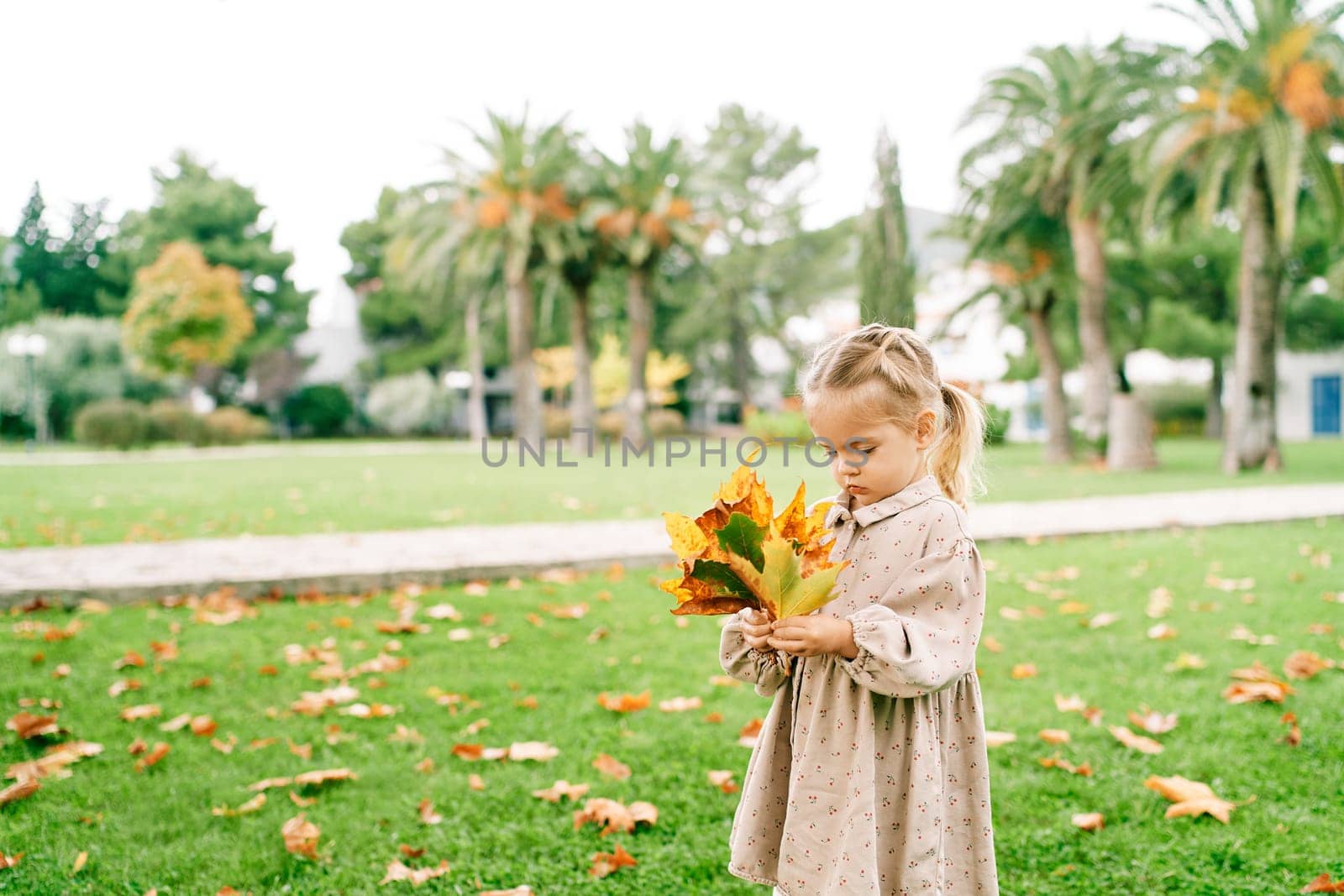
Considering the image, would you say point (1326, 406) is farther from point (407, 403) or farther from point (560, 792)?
point (560, 792)

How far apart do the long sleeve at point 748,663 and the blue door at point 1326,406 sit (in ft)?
124

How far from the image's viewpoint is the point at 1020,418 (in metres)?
36.9

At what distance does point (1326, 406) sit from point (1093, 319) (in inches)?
783

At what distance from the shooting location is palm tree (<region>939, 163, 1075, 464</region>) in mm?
19594

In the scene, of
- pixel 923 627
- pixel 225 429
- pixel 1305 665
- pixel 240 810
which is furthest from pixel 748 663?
pixel 225 429

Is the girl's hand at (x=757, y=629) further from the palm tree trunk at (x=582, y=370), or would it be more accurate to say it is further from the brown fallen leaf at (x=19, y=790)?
the palm tree trunk at (x=582, y=370)

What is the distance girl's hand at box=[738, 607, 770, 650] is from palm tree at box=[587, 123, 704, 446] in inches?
954

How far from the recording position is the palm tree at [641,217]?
84.2ft

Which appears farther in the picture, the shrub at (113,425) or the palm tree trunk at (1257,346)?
the shrub at (113,425)

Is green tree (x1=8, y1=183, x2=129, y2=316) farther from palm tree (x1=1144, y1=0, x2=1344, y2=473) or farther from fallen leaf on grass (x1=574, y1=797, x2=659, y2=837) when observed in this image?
fallen leaf on grass (x1=574, y1=797, x2=659, y2=837)

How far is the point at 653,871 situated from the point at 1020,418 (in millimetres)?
37232

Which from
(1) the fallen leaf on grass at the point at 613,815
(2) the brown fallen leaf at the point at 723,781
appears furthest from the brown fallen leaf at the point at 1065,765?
(1) the fallen leaf on grass at the point at 613,815

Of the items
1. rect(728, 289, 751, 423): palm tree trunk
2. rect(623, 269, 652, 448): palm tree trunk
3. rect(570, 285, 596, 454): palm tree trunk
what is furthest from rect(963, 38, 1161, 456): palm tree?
rect(728, 289, 751, 423): palm tree trunk

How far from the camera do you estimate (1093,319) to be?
18.7m
